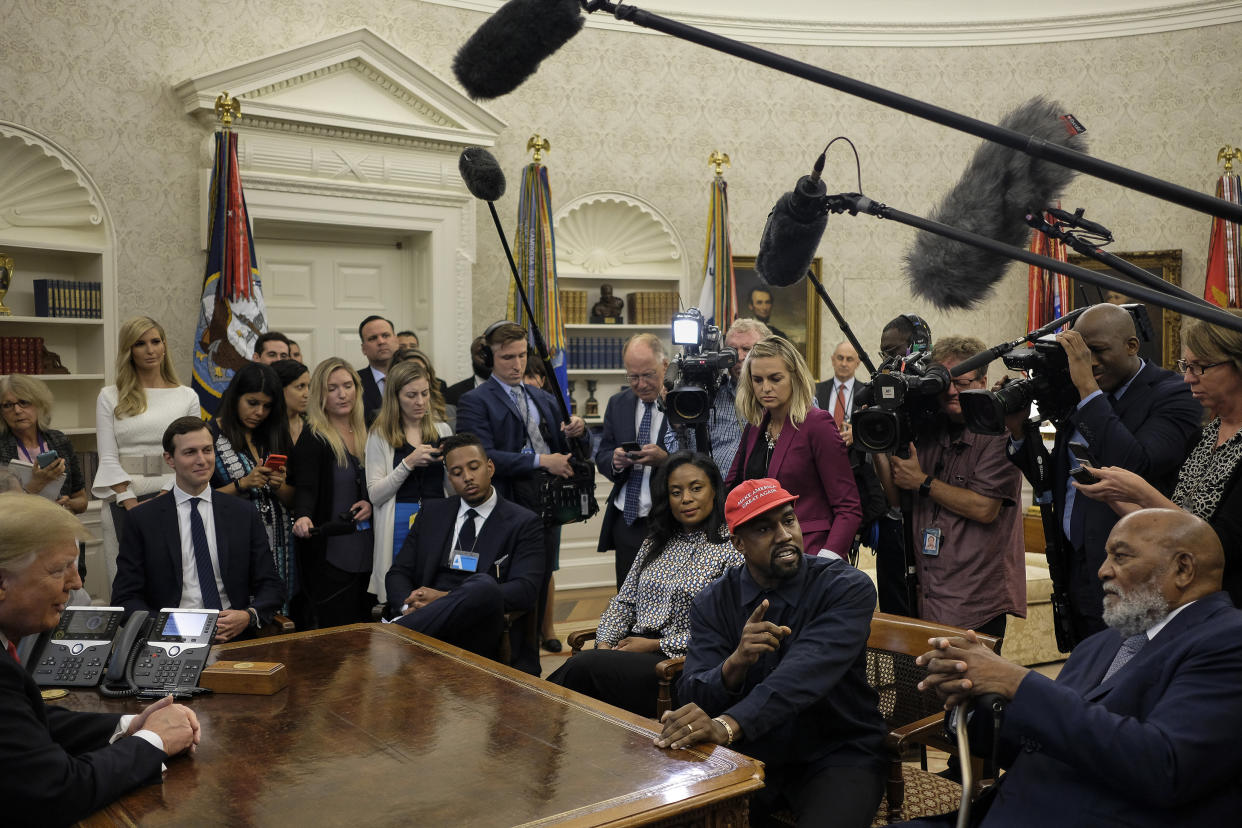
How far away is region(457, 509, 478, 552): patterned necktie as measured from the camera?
3.82 metres

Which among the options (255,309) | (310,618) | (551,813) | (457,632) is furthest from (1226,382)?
(255,309)

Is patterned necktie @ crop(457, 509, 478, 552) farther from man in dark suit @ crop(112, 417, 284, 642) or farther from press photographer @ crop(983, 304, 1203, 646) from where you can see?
press photographer @ crop(983, 304, 1203, 646)

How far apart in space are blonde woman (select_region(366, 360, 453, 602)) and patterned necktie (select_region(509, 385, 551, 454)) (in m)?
0.32

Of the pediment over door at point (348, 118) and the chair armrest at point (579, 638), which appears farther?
the pediment over door at point (348, 118)

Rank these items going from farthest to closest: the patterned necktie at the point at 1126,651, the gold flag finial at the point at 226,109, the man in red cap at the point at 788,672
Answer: the gold flag finial at the point at 226,109
the man in red cap at the point at 788,672
the patterned necktie at the point at 1126,651

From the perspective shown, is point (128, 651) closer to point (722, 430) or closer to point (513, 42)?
point (513, 42)

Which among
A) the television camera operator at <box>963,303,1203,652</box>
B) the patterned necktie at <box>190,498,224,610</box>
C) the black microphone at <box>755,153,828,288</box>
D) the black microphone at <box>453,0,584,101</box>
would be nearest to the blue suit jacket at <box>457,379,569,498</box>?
the patterned necktie at <box>190,498,224,610</box>

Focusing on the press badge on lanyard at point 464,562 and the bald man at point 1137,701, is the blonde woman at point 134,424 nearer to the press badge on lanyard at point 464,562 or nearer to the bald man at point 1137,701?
the press badge on lanyard at point 464,562

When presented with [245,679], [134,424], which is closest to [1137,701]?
[245,679]

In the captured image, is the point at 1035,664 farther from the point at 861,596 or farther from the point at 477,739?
the point at 477,739

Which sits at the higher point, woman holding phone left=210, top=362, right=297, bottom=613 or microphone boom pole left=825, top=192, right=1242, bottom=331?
microphone boom pole left=825, top=192, right=1242, bottom=331

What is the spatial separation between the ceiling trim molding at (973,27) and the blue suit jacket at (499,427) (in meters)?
4.05

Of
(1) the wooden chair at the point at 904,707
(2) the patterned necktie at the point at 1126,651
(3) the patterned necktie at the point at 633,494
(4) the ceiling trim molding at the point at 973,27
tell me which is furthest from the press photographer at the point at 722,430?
(4) the ceiling trim molding at the point at 973,27

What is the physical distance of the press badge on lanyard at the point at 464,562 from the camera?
3746 mm
